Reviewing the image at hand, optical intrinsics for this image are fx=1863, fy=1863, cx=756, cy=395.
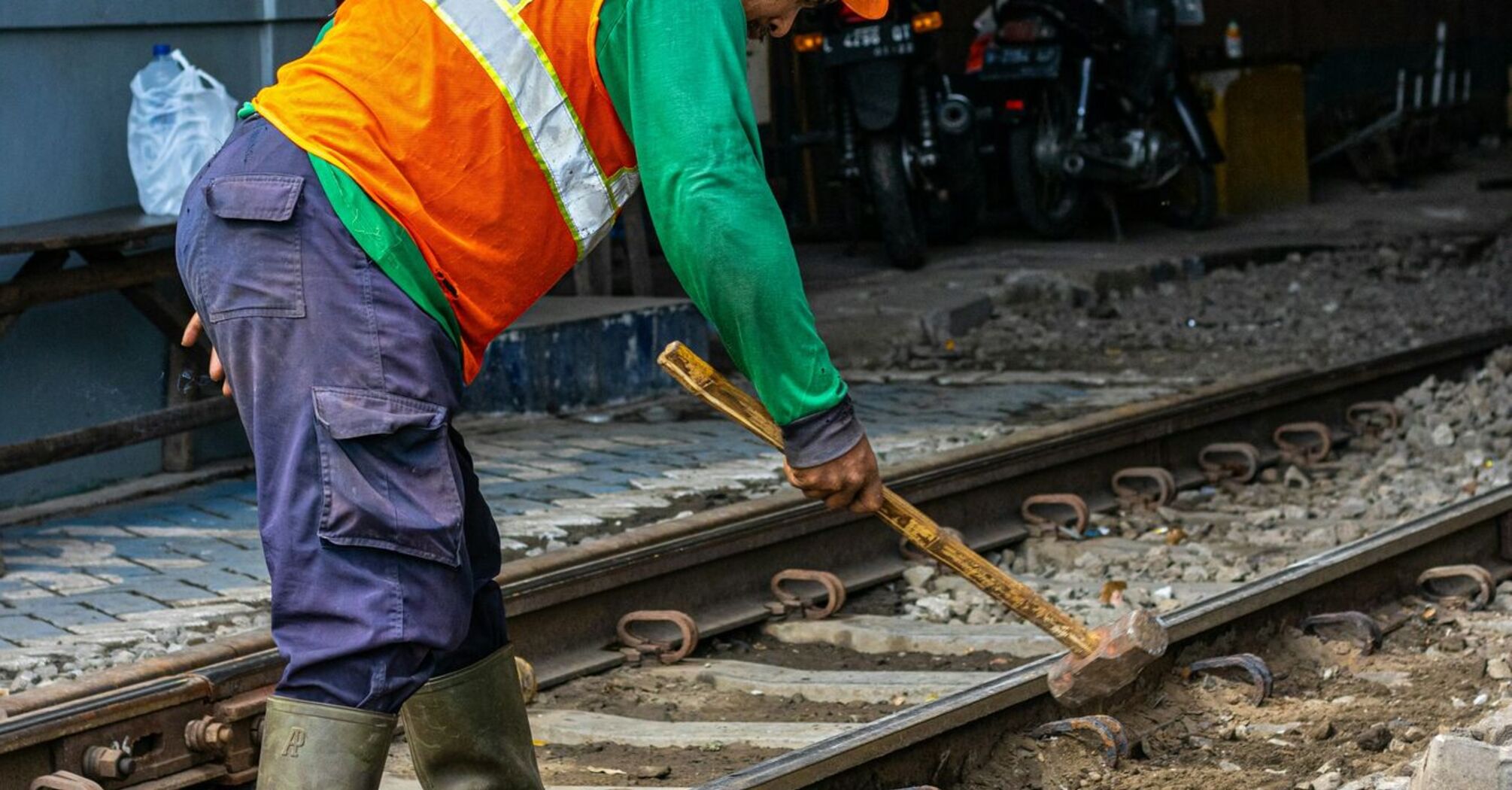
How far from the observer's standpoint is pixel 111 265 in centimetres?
618

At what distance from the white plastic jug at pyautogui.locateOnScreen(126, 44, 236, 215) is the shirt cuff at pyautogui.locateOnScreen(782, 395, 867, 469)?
4.28 m

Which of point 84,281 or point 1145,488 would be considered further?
point 1145,488

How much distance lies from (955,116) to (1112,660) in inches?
344

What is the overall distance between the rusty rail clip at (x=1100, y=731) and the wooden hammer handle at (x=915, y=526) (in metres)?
0.26

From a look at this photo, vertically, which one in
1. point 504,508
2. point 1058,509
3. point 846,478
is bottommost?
point 1058,509

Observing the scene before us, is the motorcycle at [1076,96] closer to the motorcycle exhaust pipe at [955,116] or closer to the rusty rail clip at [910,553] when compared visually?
the motorcycle exhaust pipe at [955,116]

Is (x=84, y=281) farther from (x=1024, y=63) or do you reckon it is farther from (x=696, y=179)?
(x=1024, y=63)

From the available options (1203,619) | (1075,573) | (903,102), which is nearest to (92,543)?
(1075,573)

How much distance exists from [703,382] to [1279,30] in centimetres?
1638

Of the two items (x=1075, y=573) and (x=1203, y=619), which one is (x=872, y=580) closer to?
(x=1075, y=573)

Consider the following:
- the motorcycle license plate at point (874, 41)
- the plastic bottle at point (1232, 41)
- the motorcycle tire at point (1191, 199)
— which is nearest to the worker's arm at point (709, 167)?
the motorcycle license plate at point (874, 41)

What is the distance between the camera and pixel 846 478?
2639 millimetres

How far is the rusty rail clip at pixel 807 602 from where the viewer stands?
5.04 m

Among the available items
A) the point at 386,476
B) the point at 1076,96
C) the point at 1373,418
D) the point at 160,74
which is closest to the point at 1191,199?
the point at 1076,96
